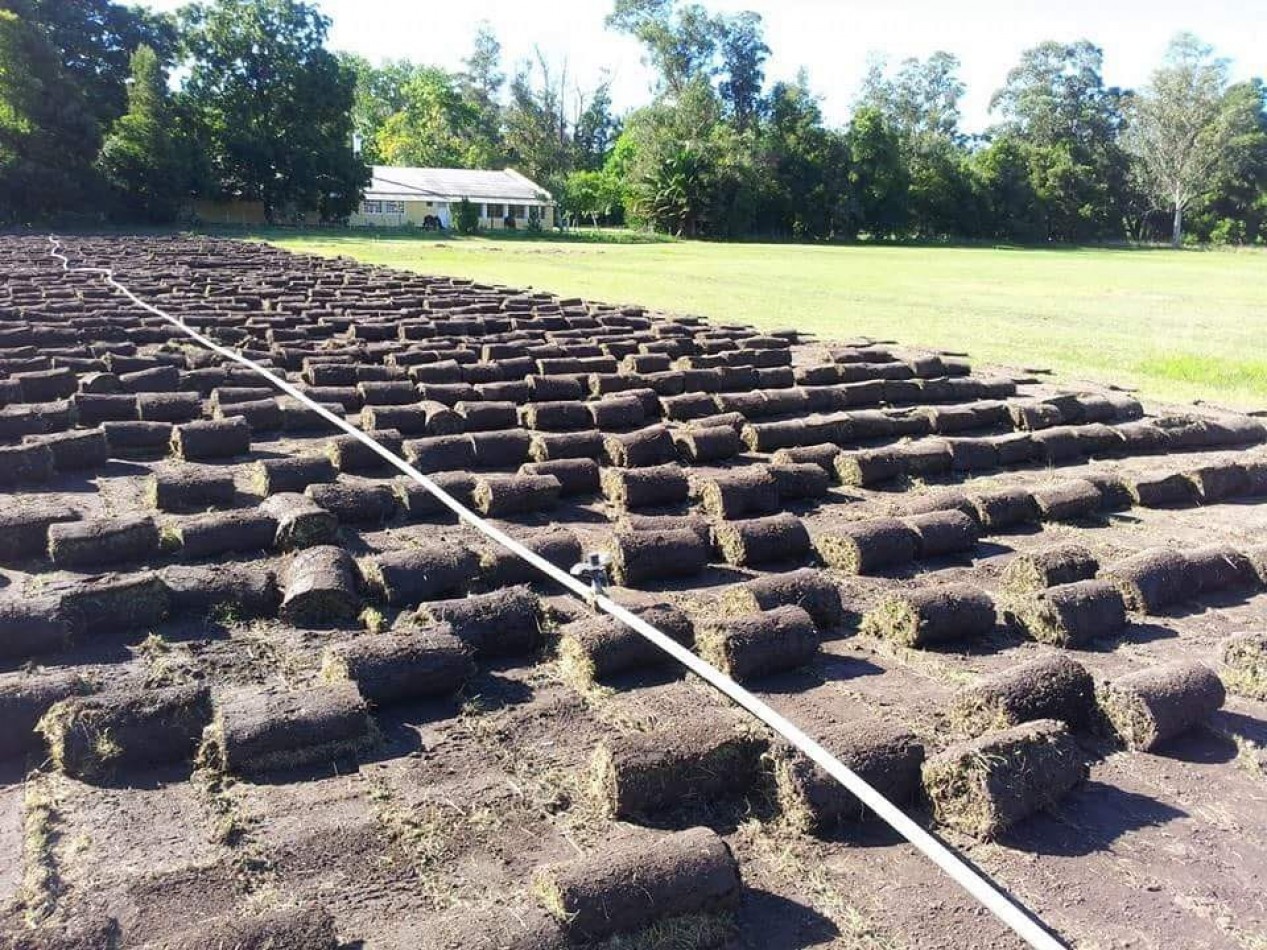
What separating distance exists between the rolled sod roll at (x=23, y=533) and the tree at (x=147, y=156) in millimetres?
58379

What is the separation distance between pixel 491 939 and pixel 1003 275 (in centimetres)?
4449

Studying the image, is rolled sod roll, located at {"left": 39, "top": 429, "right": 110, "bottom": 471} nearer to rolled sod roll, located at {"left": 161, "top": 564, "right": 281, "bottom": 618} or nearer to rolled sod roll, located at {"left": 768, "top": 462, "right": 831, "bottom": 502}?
rolled sod roll, located at {"left": 161, "top": 564, "right": 281, "bottom": 618}

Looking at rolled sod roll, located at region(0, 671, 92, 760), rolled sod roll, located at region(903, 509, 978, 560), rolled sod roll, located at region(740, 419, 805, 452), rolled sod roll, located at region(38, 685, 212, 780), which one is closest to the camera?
rolled sod roll, located at region(38, 685, 212, 780)

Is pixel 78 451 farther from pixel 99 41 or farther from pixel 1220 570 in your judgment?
pixel 99 41

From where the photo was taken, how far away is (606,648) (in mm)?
5008

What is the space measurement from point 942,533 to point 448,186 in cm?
8358

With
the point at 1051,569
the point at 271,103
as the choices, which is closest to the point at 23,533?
the point at 1051,569

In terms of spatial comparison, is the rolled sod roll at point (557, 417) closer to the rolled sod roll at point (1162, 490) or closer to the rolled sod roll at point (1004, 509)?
the rolled sod roll at point (1004, 509)

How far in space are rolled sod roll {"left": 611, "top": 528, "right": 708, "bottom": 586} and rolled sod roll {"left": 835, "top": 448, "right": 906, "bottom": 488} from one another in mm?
2802

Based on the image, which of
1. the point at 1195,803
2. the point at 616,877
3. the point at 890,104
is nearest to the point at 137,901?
the point at 616,877

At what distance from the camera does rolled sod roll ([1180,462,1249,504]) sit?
8.66 meters

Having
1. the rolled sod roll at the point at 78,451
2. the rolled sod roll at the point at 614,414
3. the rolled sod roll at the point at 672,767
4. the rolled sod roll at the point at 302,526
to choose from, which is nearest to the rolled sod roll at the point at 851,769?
the rolled sod roll at the point at 672,767

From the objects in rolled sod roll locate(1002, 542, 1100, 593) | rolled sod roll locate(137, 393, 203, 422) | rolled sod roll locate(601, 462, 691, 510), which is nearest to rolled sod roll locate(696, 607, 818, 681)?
rolled sod roll locate(1002, 542, 1100, 593)

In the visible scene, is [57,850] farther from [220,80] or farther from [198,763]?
[220,80]
